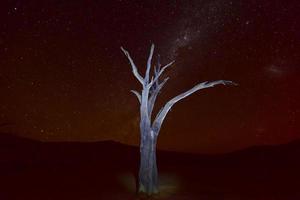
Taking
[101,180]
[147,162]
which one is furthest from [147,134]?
[101,180]

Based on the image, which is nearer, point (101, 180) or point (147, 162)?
point (147, 162)

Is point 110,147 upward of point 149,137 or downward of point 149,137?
downward

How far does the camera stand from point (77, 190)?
15.9 meters

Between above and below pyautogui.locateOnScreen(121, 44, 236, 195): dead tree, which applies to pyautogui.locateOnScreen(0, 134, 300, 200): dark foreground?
below

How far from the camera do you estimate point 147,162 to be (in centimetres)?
1534

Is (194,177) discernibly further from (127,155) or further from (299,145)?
(299,145)

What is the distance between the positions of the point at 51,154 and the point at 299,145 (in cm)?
2998

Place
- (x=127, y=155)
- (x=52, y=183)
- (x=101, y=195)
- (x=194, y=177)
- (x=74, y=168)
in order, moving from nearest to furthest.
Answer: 1. (x=101, y=195)
2. (x=52, y=183)
3. (x=74, y=168)
4. (x=194, y=177)
5. (x=127, y=155)

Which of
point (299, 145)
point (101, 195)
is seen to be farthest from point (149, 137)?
point (299, 145)

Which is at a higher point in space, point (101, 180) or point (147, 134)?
point (147, 134)

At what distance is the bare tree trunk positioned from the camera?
1526cm

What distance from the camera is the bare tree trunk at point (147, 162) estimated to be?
15258 millimetres

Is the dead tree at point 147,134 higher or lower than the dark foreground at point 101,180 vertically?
higher

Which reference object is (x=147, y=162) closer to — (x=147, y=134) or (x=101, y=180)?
(x=147, y=134)
